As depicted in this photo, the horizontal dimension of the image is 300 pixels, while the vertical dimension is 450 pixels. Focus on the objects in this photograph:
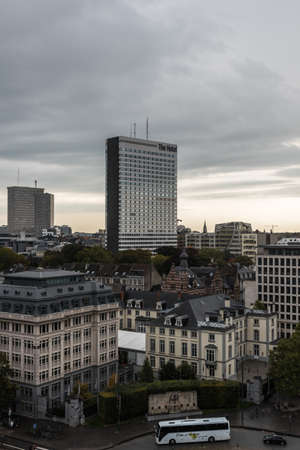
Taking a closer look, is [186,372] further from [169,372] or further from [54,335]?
[54,335]

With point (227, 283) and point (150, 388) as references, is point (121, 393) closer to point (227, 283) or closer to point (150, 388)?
point (150, 388)

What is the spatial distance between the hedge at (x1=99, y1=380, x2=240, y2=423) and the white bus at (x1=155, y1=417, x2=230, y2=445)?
10.0 m

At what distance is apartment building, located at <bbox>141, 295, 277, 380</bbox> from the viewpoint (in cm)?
10100

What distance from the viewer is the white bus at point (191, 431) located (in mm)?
74562

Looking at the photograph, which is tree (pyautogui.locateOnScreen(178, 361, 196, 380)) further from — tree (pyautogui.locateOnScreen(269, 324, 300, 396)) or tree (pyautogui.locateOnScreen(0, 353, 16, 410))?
tree (pyautogui.locateOnScreen(0, 353, 16, 410))

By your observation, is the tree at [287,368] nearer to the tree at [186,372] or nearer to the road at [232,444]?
the road at [232,444]

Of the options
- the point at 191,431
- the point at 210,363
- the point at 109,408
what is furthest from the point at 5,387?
the point at 210,363

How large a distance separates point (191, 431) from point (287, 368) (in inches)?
909

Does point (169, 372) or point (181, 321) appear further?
point (181, 321)

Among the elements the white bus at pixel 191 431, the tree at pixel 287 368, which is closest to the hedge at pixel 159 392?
the tree at pixel 287 368

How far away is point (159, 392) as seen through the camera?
286 feet

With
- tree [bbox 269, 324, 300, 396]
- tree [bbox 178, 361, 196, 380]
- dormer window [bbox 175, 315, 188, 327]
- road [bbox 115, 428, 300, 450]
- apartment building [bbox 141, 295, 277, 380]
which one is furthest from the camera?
dormer window [bbox 175, 315, 188, 327]

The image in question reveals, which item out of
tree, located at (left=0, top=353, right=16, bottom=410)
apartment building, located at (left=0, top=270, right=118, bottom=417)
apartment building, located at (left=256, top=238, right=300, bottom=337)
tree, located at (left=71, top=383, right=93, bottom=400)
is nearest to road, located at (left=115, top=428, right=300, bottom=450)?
tree, located at (left=71, top=383, right=93, bottom=400)

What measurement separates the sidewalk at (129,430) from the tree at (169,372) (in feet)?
40.4
